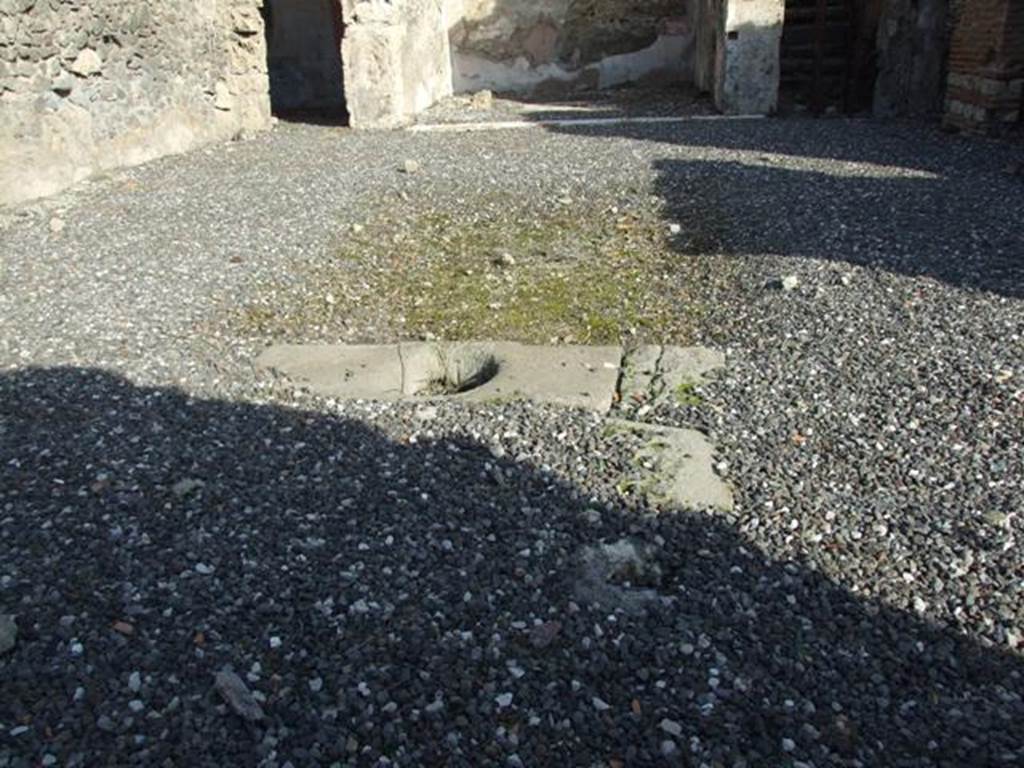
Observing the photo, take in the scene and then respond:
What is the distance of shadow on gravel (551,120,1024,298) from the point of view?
5344mm

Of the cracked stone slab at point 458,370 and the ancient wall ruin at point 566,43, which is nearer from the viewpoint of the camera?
the cracked stone slab at point 458,370

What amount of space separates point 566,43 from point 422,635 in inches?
551

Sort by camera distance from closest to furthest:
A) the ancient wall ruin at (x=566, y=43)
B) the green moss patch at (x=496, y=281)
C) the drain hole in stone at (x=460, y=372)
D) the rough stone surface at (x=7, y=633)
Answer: the rough stone surface at (x=7, y=633)
the drain hole in stone at (x=460, y=372)
the green moss patch at (x=496, y=281)
the ancient wall ruin at (x=566, y=43)

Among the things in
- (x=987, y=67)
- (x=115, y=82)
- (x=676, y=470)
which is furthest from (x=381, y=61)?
(x=676, y=470)

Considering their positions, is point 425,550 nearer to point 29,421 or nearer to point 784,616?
point 784,616

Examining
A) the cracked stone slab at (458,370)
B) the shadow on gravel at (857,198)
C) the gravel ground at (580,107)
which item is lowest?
the cracked stone slab at (458,370)

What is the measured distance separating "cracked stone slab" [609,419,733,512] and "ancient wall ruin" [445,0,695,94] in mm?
12632

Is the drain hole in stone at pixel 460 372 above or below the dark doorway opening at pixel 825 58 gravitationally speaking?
below

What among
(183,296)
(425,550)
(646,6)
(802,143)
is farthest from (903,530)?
(646,6)

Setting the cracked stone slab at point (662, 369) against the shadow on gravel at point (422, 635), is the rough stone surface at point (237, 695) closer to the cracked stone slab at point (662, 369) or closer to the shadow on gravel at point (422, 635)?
the shadow on gravel at point (422, 635)

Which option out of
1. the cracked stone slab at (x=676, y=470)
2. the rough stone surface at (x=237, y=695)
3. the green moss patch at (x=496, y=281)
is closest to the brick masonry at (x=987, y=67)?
the green moss patch at (x=496, y=281)

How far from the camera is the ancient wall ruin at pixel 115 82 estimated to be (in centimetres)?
701

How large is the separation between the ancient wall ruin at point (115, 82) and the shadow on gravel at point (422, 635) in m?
4.97

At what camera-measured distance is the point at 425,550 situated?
8.80 ft
